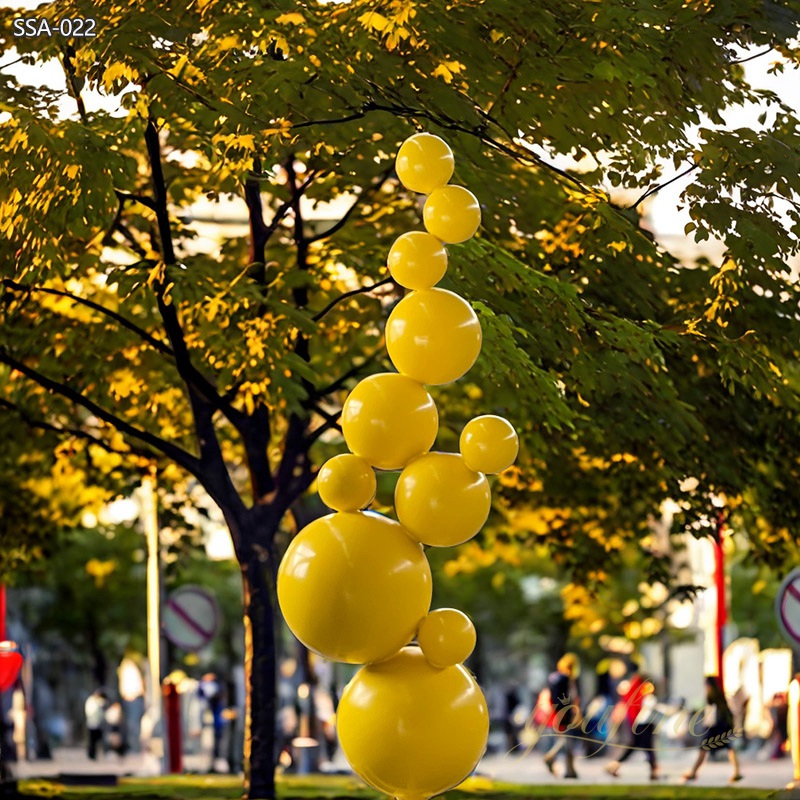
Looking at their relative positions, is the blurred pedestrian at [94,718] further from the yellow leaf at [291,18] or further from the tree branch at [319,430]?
the yellow leaf at [291,18]

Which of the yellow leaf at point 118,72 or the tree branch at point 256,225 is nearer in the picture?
the yellow leaf at point 118,72

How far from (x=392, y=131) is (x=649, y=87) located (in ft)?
6.16

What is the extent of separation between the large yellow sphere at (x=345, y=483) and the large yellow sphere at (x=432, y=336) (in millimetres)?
497

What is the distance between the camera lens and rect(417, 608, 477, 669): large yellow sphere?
845cm

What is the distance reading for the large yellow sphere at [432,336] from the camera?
339 inches

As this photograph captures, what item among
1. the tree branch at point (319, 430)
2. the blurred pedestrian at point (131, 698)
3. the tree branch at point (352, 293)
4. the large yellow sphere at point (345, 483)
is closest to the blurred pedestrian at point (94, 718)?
the blurred pedestrian at point (131, 698)

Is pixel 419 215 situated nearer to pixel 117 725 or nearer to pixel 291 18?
pixel 291 18

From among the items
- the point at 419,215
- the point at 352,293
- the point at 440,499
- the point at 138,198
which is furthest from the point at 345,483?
the point at 419,215

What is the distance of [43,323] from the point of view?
16422mm

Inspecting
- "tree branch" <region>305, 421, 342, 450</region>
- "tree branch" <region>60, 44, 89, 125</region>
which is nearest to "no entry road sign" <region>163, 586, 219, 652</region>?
"tree branch" <region>305, 421, 342, 450</region>

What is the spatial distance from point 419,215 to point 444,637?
798cm

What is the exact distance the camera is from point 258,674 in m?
15.2

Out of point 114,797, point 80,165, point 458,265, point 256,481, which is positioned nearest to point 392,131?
point 458,265

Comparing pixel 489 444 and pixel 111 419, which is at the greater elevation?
pixel 111 419
